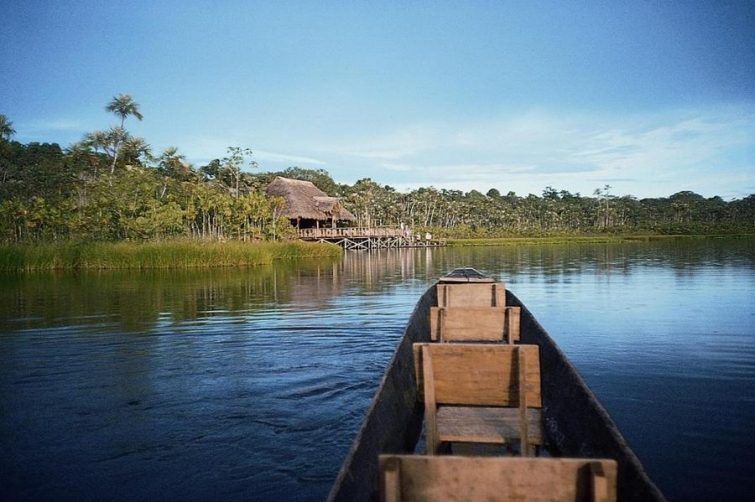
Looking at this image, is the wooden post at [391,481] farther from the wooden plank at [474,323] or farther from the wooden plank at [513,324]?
the wooden plank at [513,324]

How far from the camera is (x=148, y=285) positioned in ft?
65.7

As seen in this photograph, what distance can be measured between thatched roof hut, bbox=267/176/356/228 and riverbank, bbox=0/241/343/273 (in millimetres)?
18497

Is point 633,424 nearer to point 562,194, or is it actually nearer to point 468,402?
point 468,402

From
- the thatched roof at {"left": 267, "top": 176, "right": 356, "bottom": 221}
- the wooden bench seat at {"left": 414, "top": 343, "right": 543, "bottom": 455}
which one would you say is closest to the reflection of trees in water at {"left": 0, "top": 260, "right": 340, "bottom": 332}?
the wooden bench seat at {"left": 414, "top": 343, "right": 543, "bottom": 455}

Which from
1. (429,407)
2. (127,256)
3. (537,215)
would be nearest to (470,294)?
(429,407)

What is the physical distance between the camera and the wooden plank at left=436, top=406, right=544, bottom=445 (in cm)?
408

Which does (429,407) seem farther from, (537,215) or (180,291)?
(537,215)

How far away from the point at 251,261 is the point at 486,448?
1031 inches

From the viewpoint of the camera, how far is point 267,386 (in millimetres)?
7164

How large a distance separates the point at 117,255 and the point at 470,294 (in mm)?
22539

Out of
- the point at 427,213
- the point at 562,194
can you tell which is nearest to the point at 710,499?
the point at 427,213

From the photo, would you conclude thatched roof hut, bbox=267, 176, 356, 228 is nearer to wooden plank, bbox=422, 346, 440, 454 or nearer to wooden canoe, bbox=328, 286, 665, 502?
wooden canoe, bbox=328, 286, 665, 502

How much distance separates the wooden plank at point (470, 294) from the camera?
944cm

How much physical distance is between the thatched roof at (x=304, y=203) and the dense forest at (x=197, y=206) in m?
1.63
